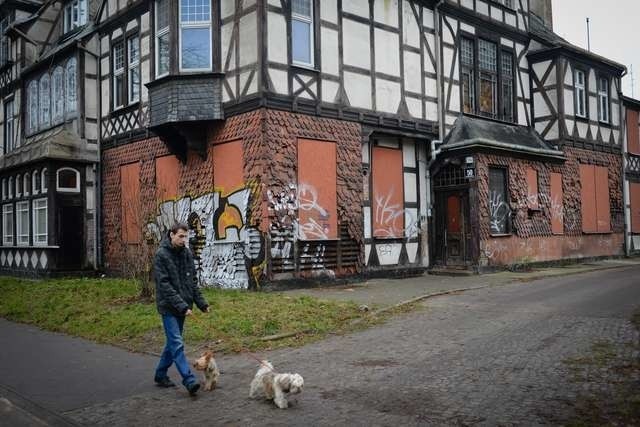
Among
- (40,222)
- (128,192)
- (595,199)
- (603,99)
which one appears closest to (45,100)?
(40,222)

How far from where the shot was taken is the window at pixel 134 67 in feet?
61.8

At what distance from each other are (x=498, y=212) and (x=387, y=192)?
4.01 metres

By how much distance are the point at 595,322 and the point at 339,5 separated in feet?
35.6

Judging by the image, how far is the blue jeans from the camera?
20.9 feet

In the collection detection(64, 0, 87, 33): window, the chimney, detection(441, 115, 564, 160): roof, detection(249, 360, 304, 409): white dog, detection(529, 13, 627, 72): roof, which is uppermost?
the chimney

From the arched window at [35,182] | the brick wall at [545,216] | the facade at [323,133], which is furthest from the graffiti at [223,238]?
the brick wall at [545,216]

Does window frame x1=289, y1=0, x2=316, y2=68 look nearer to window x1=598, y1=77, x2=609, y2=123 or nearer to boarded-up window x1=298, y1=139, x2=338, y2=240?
boarded-up window x1=298, y1=139, x2=338, y2=240

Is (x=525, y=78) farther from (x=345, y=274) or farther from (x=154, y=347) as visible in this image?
(x=154, y=347)

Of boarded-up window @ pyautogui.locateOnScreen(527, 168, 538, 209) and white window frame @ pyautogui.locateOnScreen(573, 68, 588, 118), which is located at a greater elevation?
white window frame @ pyautogui.locateOnScreen(573, 68, 588, 118)

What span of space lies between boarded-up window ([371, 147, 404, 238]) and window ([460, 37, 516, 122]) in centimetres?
386

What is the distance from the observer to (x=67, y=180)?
20.5 meters

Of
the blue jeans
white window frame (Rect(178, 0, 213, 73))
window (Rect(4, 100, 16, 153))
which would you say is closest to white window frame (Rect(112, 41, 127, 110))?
white window frame (Rect(178, 0, 213, 73))

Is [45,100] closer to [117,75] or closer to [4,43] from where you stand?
[117,75]

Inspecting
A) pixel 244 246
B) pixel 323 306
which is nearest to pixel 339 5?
pixel 244 246
